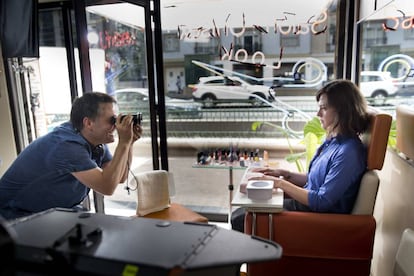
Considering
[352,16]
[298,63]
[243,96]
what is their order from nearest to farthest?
[352,16]
[298,63]
[243,96]

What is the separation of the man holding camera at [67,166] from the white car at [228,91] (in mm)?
1256

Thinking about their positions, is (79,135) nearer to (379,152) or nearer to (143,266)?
(143,266)

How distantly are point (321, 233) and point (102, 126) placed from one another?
1.19 m

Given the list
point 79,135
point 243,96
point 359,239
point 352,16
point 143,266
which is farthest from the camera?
point 243,96

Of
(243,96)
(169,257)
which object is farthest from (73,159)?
(243,96)

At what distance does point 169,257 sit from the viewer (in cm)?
84

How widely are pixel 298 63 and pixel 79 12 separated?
1640mm

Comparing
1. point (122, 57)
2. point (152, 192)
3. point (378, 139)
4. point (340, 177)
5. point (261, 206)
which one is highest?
point (122, 57)

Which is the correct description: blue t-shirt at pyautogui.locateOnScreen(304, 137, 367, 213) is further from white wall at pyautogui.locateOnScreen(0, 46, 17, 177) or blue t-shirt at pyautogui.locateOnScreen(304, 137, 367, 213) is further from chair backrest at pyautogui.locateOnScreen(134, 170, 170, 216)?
white wall at pyautogui.locateOnScreen(0, 46, 17, 177)

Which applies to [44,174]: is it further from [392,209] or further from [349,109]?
[392,209]

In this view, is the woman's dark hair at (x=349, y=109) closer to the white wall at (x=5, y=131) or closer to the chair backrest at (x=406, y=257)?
the chair backrest at (x=406, y=257)

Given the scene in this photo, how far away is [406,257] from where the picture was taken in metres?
1.33

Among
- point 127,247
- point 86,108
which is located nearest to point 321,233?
point 127,247

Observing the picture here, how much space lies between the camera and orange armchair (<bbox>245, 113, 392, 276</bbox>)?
1.56 meters
